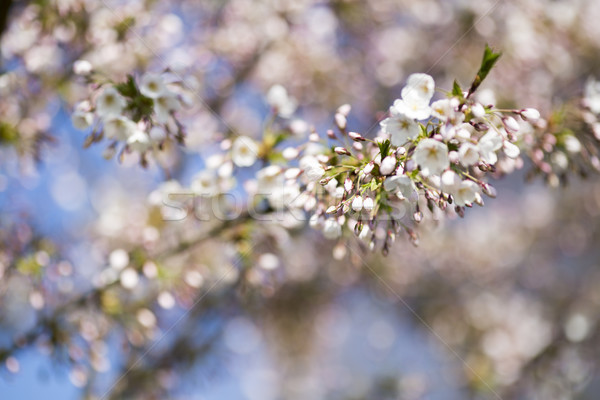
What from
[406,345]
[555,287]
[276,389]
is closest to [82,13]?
[555,287]

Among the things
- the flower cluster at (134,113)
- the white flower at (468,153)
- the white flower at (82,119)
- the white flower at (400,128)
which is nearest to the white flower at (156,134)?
the flower cluster at (134,113)

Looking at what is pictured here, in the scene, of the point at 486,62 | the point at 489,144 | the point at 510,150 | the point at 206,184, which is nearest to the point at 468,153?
the point at 489,144

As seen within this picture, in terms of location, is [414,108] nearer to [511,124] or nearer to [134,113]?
[511,124]

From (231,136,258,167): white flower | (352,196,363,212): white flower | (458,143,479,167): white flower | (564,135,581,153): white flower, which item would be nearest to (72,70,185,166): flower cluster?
(231,136,258,167): white flower

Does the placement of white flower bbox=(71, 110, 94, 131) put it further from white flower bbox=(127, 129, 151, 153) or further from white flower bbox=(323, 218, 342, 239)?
white flower bbox=(323, 218, 342, 239)

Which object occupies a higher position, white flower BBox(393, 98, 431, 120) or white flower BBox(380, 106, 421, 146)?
white flower BBox(393, 98, 431, 120)

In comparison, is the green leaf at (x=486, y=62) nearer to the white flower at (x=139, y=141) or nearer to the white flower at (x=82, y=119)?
the white flower at (x=139, y=141)

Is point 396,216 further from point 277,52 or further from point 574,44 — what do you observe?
point 574,44
